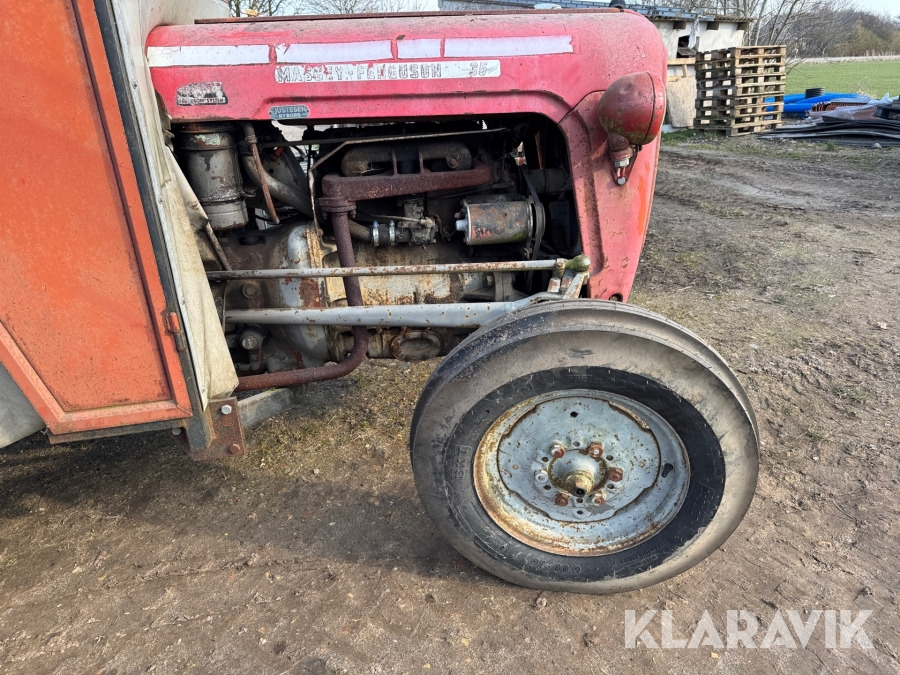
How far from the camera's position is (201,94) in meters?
2.16

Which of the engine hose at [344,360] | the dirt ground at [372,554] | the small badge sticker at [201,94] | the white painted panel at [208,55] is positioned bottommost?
the dirt ground at [372,554]

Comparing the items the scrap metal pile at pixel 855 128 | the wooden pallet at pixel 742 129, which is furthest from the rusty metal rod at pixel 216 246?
the wooden pallet at pixel 742 129

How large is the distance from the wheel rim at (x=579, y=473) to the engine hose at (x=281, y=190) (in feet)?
4.07

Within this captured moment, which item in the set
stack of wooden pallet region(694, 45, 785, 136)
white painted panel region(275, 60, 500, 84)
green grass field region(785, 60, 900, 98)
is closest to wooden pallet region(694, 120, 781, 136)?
stack of wooden pallet region(694, 45, 785, 136)

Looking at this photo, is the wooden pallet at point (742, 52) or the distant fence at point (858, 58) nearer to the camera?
the wooden pallet at point (742, 52)

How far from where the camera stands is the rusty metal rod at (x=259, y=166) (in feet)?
7.53

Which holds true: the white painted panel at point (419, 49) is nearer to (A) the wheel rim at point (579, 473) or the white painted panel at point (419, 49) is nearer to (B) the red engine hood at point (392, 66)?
(B) the red engine hood at point (392, 66)

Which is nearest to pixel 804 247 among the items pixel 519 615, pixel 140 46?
pixel 519 615

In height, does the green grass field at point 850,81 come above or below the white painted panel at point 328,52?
below

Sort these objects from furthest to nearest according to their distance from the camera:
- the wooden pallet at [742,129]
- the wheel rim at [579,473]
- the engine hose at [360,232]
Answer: the wooden pallet at [742,129] → the engine hose at [360,232] → the wheel rim at [579,473]

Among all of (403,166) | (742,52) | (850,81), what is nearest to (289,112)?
(403,166)

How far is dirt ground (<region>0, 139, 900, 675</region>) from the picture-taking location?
2.00 metres

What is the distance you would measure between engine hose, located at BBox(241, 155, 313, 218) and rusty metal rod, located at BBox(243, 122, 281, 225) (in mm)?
15

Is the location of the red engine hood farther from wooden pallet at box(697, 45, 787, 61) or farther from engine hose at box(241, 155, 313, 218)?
wooden pallet at box(697, 45, 787, 61)
